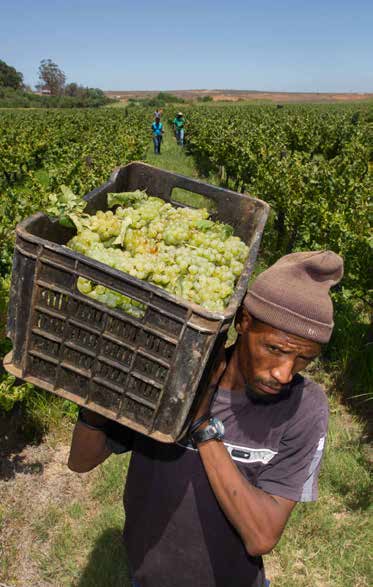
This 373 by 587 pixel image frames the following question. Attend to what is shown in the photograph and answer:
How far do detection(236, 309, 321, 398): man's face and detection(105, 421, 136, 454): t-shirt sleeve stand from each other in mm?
633

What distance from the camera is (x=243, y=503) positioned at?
1586 mm

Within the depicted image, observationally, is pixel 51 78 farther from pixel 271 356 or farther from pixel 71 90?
pixel 271 356

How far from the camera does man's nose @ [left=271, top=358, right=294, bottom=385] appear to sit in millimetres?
1555

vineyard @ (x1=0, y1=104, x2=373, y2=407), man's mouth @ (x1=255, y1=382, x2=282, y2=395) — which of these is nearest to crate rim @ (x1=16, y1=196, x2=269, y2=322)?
man's mouth @ (x1=255, y1=382, x2=282, y2=395)

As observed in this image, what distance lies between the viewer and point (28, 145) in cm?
1886

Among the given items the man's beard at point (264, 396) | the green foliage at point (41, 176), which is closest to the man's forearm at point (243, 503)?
the man's beard at point (264, 396)

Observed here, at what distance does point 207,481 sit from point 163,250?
922 millimetres

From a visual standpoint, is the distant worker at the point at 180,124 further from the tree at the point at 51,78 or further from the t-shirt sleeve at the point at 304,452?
the tree at the point at 51,78

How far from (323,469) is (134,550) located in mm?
3021

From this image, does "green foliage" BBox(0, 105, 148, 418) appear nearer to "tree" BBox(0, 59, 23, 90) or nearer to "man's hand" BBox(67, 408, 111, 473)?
Result: "man's hand" BBox(67, 408, 111, 473)

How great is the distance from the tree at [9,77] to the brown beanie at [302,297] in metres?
118

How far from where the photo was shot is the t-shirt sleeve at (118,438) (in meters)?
1.95

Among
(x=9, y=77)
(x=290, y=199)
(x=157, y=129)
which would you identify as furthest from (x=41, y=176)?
(x=9, y=77)

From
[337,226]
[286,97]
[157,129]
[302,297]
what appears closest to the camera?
[302,297]
